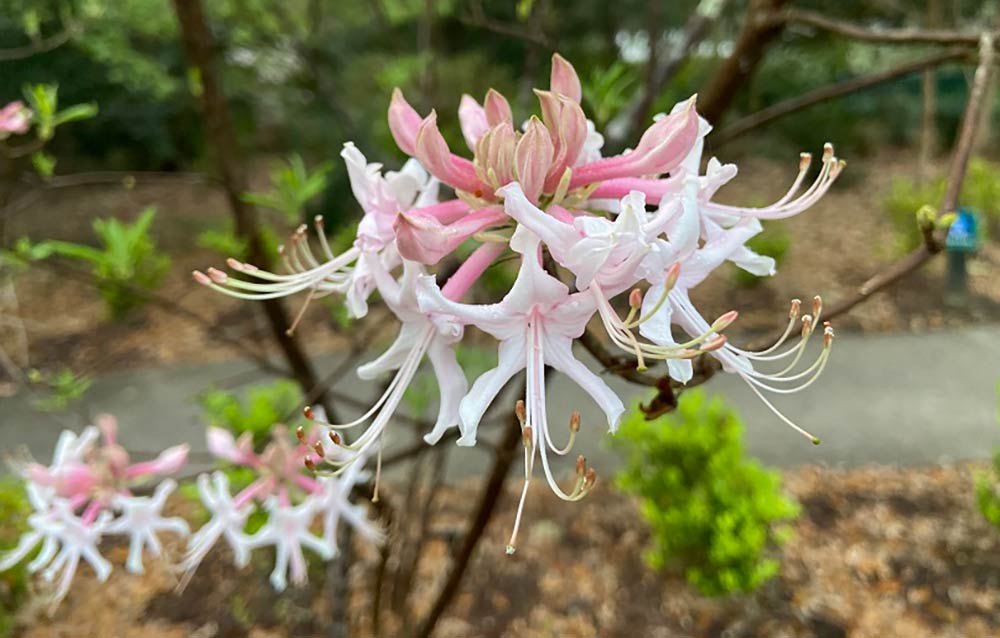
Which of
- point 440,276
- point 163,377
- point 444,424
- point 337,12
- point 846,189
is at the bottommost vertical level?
point 846,189

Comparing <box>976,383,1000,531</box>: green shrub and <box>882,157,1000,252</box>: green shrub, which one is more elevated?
<box>976,383,1000,531</box>: green shrub

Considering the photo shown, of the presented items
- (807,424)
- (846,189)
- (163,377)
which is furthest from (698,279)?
(846,189)

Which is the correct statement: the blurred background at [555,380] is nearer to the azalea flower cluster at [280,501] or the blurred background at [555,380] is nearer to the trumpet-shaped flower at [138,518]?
the azalea flower cluster at [280,501]

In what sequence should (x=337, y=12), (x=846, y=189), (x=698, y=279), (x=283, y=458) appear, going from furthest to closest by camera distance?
(x=846, y=189)
(x=337, y=12)
(x=283, y=458)
(x=698, y=279)

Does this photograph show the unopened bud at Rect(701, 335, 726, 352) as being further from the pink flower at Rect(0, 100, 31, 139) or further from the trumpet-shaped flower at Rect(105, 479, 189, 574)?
the pink flower at Rect(0, 100, 31, 139)

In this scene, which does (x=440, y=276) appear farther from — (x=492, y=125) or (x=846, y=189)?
(x=846, y=189)

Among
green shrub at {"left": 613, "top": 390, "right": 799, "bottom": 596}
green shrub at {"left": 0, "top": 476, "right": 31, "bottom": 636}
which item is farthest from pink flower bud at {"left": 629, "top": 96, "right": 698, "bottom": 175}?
green shrub at {"left": 0, "top": 476, "right": 31, "bottom": 636}

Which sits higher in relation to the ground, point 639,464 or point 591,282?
point 591,282
